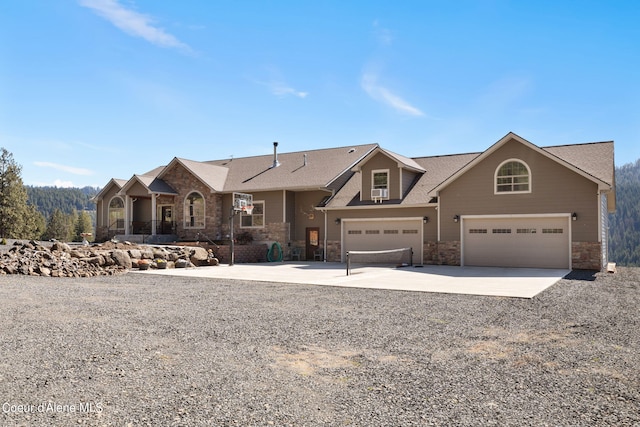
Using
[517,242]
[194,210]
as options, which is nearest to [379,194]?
[517,242]

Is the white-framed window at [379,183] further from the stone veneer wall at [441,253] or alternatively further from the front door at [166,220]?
the front door at [166,220]

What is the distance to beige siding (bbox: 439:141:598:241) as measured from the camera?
17672 millimetres

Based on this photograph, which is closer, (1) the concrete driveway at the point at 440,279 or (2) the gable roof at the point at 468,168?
(1) the concrete driveway at the point at 440,279

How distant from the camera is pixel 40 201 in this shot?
7274 inches

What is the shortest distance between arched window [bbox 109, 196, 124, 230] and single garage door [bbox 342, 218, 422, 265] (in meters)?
14.7

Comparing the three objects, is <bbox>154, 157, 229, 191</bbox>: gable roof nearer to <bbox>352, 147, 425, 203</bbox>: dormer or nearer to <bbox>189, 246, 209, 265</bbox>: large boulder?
<bbox>189, 246, 209, 265</bbox>: large boulder

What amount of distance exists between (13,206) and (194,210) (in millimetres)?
28525

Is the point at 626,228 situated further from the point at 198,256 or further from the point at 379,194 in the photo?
the point at 198,256

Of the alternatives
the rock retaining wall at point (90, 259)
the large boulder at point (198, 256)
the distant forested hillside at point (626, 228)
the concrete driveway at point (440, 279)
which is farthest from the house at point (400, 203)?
the distant forested hillside at point (626, 228)

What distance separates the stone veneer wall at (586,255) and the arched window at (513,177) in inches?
108

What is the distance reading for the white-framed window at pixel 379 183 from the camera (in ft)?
73.5

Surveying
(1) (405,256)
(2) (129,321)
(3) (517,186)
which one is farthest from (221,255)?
(2) (129,321)

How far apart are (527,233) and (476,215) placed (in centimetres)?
204

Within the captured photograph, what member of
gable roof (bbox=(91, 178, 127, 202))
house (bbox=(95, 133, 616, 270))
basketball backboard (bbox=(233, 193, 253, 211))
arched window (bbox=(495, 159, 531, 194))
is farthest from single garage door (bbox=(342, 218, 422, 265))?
gable roof (bbox=(91, 178, 127, 202))
